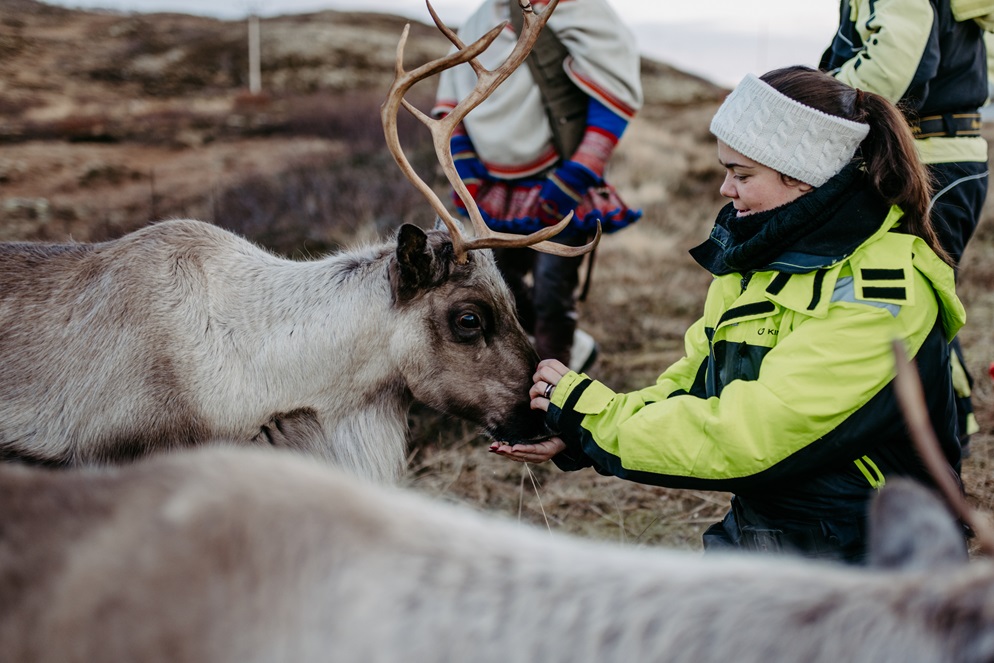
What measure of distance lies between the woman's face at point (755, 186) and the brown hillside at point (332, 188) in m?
1.64

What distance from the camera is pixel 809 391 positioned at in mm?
2258

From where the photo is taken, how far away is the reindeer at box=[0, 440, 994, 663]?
3.54 ft

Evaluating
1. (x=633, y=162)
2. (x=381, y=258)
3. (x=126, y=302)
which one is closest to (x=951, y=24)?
(x=381, y=258)

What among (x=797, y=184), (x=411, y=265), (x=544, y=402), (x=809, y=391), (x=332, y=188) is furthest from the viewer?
(x=332, y=188)

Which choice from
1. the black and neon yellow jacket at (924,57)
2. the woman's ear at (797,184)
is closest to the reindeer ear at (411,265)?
the woman's ear at (797,184)

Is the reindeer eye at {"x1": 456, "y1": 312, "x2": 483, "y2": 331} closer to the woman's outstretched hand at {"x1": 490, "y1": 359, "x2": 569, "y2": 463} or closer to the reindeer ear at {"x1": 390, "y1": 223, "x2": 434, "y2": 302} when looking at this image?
the reindeer ear at {"x1": 390, "y1": 223, "x2": 434, "y2": 302}

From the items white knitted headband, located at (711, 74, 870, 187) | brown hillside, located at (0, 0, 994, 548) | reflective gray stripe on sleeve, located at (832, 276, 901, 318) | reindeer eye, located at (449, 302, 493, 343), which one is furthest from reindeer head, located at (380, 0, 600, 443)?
reflective gray stripe on sleeve, located at (832, 276, 901, 318)

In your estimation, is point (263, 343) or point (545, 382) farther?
point (263, 343)

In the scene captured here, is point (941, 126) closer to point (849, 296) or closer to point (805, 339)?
point (849, 296)

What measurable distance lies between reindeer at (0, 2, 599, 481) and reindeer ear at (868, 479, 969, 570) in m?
1.90

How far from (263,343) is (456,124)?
1.02 metres

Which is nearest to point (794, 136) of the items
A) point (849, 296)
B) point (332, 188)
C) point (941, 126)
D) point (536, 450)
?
point (849, 296)

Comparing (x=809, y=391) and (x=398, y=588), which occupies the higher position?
(x=398, y=588)

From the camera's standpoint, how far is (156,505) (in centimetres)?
123
